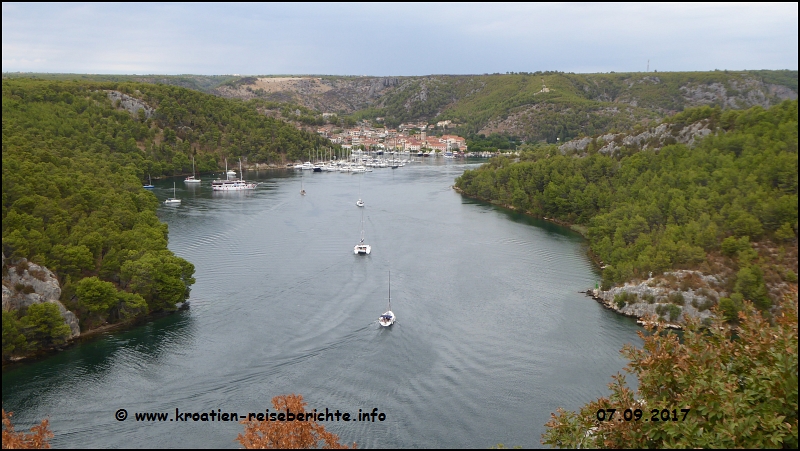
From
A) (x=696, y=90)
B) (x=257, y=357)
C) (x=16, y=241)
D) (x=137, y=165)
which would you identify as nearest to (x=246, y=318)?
(x=257, y=357)

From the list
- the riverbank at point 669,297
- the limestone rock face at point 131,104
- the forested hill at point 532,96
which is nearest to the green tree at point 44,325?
the riverbank at point 669,297

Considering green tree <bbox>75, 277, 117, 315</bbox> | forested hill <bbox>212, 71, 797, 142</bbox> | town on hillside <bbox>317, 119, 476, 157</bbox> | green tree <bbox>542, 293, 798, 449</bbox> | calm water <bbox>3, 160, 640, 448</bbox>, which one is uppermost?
forested hill <bbox>212, 71, 797, 142</bbox>

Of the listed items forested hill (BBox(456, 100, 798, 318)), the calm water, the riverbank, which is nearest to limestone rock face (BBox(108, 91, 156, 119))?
the calm water

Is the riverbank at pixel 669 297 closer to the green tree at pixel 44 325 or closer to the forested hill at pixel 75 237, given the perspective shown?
the forested hill at pixel 75 237

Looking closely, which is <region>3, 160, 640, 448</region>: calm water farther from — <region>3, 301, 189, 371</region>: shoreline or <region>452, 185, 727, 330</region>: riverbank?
<region>452, 185, 727, 330</region>: riverbank

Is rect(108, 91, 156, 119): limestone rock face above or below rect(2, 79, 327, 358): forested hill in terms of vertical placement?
above

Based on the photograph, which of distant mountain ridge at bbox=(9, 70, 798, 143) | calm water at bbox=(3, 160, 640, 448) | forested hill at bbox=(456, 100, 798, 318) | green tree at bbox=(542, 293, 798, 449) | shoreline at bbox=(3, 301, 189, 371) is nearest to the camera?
green tree at bbox=(542, 293, 798, 449)

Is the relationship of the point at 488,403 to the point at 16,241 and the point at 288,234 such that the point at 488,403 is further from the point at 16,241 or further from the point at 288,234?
the point at 288,234
